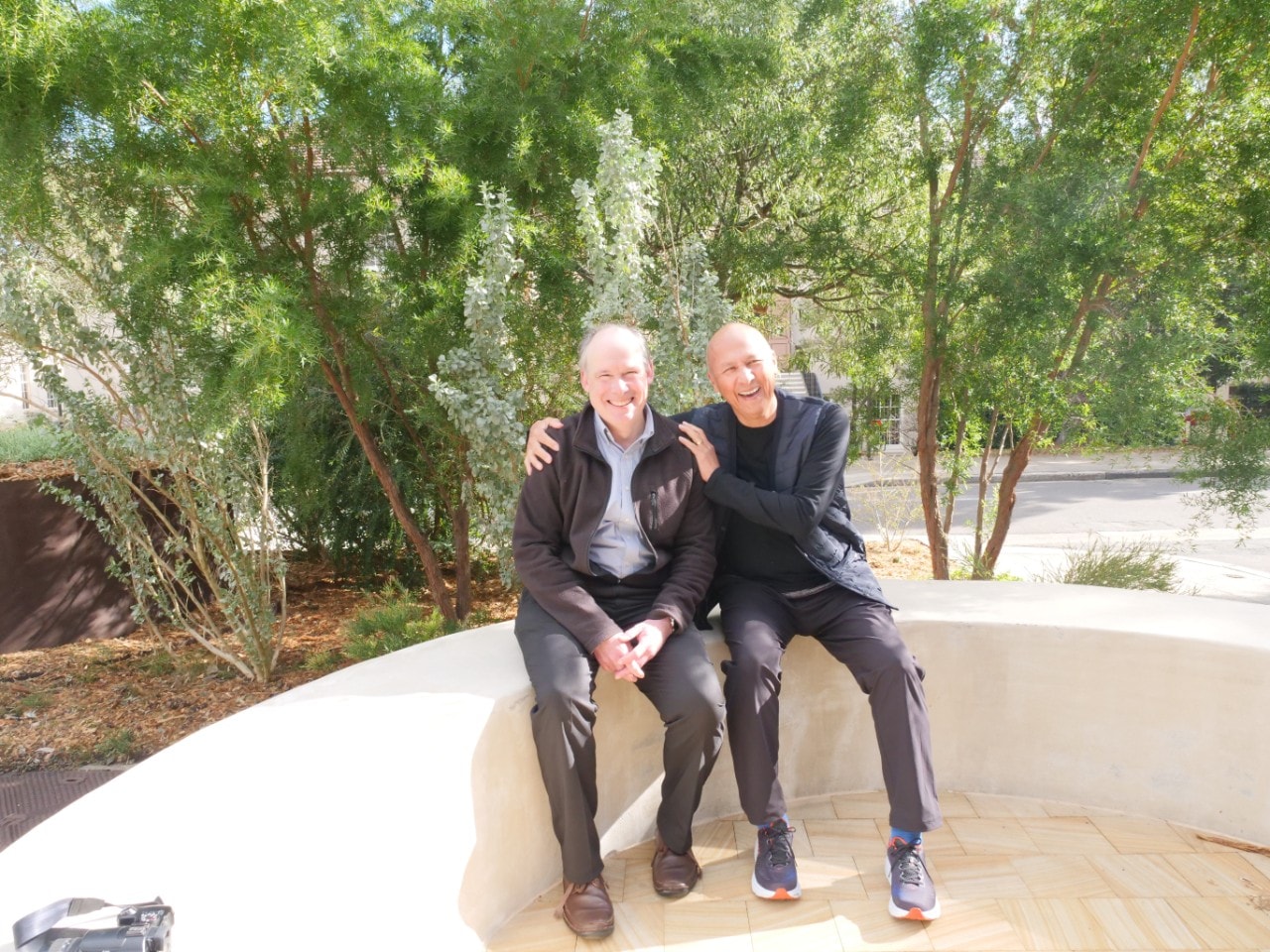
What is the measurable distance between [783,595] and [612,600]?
492 millimetres

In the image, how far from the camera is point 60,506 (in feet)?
17.6

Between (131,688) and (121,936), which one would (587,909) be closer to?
(121,936)

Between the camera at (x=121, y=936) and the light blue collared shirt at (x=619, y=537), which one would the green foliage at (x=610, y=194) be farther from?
the camera at (x=121, y=936)

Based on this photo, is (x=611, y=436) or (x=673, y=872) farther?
(x=611, y=436)

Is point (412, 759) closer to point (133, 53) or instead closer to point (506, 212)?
point (506, 212)

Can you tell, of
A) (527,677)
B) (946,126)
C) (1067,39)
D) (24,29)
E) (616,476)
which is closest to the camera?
(527,677)

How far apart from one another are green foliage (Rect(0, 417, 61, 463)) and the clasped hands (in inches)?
205

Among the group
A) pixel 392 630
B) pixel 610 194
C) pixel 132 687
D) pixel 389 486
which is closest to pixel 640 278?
pixel 610 194

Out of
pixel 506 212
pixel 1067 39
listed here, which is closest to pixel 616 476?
pixel 506 212

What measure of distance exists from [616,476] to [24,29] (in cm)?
245

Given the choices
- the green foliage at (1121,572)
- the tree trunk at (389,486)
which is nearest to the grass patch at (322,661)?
the tree trunk at (389,486)

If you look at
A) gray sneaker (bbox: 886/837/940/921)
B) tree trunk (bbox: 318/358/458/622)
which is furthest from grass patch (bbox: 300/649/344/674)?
gray sneaker (bbox: 886/837/940/921)

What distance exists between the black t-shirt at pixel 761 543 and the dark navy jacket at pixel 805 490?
31mm

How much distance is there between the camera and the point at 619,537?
2635 mm
